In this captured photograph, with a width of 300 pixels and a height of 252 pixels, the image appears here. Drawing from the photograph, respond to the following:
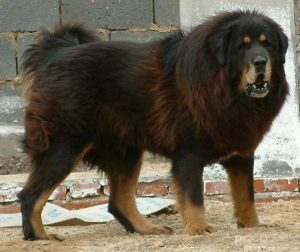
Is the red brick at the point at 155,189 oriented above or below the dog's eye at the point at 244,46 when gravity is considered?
below

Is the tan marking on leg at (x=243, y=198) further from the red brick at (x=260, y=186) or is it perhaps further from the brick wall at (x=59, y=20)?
the brick wall at (x=59, y=20)

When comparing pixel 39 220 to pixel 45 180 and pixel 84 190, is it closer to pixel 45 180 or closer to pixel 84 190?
pixel 45 180

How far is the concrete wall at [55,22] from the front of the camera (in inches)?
325

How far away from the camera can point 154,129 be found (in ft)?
17.6

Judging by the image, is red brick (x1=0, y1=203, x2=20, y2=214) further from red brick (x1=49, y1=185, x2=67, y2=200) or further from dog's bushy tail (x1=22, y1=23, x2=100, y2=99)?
dog's bushy tail (x1=22, y1=23, x2=100, y2=99)

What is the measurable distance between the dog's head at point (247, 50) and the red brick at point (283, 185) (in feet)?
6.65

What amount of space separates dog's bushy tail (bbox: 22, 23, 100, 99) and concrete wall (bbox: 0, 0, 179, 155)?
7.83ft

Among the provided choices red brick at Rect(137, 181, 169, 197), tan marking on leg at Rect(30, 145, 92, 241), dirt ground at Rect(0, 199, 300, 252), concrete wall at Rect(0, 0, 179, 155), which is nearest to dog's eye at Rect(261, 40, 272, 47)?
dirt ground at Rect(0, 199, 300, 252)

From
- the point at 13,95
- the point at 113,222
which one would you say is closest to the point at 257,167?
the point at 113,222

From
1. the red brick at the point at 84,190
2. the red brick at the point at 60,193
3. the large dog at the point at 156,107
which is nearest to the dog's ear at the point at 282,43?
the large dog at the point at 156,107

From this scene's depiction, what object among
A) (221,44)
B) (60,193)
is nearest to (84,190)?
(60,193)

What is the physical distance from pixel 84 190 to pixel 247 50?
2.42 m

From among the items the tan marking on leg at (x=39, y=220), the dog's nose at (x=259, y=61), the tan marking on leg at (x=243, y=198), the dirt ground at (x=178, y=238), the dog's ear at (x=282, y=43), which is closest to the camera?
the dirt ground at (x=178, y=238)

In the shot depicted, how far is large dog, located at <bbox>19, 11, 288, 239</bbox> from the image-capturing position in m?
5.14
